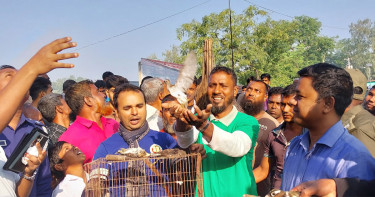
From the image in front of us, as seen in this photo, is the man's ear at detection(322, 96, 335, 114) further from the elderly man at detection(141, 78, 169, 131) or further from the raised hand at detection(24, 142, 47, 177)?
the elderly man at detection(141, 78, 169, 131)

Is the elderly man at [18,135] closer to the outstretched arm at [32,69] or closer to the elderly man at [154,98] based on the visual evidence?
the outstretched arm at [32,69]

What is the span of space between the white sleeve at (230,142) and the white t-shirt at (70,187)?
1.51 meters

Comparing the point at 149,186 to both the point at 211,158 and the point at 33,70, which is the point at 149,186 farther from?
the point at 33,70

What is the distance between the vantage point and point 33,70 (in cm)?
207

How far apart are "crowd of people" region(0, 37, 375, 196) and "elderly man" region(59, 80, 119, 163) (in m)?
0.01

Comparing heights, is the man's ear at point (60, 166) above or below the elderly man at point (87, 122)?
below

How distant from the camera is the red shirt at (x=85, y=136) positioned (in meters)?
4.09

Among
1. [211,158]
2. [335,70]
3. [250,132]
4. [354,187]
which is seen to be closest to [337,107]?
[335,70]

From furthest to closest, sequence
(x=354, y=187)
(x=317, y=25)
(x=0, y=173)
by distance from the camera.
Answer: (x=317, y=25)
(x=0, y=173)
(x=354, y=187)

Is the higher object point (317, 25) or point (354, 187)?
point (317, 25)

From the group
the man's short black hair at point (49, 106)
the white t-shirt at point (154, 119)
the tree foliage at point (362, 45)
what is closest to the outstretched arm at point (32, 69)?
the man's short black hair at point (49, 106)

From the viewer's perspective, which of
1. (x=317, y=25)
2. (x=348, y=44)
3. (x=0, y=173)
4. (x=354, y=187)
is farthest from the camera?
(x=348, y=44)

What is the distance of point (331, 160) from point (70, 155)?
266 centimetres

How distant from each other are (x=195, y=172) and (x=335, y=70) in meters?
1.32
